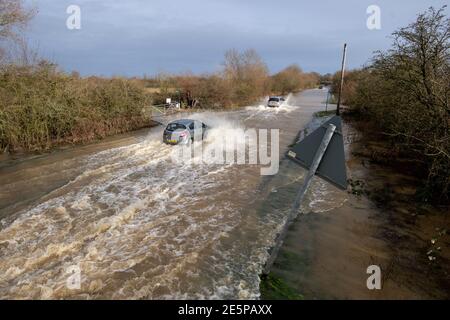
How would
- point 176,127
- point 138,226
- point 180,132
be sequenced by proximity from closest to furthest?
1. point 138,226
2. point 180,132
3. point 176,127

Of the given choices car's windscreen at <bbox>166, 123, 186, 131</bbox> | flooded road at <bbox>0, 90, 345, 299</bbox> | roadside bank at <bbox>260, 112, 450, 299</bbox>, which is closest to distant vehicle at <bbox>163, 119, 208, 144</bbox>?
car's windscreen at <bbox>166, 123, 186, 131</bbox>

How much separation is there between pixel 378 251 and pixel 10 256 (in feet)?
24.8

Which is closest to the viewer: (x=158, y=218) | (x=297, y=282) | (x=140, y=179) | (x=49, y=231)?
(x=297, y=282)

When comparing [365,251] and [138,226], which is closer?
[365,251]

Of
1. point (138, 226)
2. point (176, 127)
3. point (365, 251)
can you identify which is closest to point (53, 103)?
point (176, 127)

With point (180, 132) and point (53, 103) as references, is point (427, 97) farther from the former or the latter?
point (53, 103)

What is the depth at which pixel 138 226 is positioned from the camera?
6.62 m

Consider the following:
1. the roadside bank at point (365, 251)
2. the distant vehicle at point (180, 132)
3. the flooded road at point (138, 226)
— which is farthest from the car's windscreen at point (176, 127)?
the roadside bank at point (365, 251)

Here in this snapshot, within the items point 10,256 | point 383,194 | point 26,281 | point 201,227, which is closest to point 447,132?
point 383,194

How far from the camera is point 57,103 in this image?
15.2 m

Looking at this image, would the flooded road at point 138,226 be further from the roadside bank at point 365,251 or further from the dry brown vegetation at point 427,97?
the dry brown vegetation at point 427,97

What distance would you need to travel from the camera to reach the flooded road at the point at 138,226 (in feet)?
15.4

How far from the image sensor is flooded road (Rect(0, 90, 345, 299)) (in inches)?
185

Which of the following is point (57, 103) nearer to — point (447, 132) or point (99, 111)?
point (99, 111)
